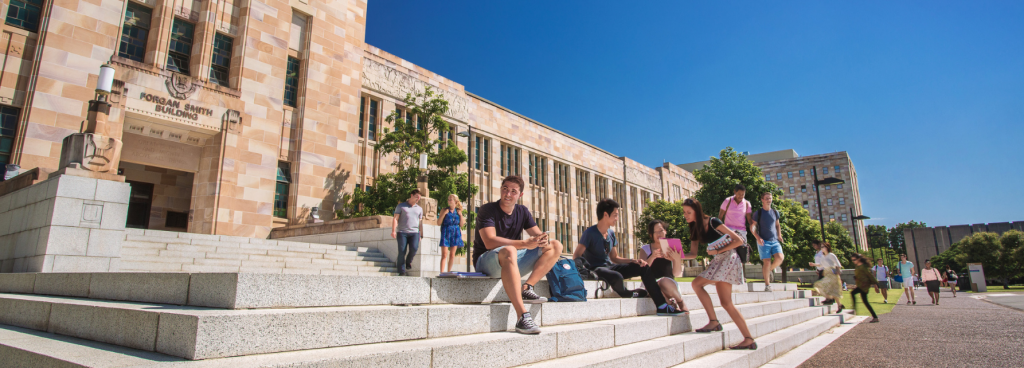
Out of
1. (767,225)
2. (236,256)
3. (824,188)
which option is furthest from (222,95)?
(824,188)

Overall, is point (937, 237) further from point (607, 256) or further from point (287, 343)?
point (287, 343)

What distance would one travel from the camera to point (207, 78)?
16562 millimetres

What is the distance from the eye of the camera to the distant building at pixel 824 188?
98438mm

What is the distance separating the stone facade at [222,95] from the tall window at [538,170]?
1113 cm

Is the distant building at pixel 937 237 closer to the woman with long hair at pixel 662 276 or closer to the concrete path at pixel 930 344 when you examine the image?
the concrete path at pixel 930 344

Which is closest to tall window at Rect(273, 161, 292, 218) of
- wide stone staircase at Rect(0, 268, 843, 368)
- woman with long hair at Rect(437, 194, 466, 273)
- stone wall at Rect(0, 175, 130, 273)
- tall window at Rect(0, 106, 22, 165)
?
tall window at Rect(0, 106, 22, 165)

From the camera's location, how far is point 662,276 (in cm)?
626

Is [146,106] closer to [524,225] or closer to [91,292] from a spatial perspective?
[91,292]

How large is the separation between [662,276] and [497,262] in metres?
2.72

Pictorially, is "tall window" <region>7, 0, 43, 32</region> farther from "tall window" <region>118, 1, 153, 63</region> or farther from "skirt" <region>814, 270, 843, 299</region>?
"skirt" <region>814, 270, 843, 299</region>

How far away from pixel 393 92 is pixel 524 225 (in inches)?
813

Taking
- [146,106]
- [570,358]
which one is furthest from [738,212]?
[146,106]

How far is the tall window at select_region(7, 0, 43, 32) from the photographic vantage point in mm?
13344

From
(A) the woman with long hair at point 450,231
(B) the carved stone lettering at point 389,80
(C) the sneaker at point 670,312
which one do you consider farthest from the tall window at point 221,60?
(C) the sneaker at point 670,312
